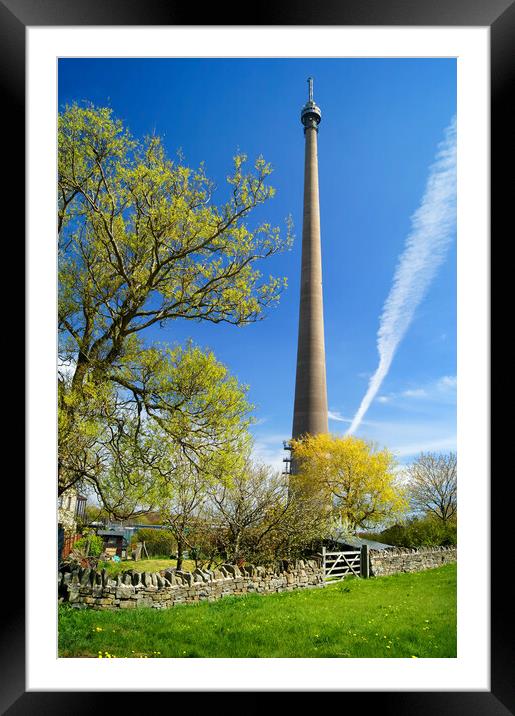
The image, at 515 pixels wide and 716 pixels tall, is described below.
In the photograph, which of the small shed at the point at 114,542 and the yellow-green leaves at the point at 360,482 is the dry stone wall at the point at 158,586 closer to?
the small shed at the point at 114,542

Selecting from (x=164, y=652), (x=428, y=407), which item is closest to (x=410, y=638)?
(x=164, y=652)

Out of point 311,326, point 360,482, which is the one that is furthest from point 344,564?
point 311,326

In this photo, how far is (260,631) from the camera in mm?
3174

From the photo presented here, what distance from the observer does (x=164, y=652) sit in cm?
285

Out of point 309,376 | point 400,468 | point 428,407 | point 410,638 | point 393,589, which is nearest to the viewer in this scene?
point 410,638

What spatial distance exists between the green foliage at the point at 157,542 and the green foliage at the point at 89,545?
2.45ft

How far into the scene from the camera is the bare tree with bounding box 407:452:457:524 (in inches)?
304

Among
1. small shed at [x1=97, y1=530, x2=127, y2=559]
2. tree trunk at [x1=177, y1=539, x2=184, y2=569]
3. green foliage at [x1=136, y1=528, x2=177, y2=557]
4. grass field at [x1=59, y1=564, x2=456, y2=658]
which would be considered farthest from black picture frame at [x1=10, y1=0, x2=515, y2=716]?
green foliage at [x1=136, y1=528, x2=177, y2=557]

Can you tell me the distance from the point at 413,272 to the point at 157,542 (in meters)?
4.70

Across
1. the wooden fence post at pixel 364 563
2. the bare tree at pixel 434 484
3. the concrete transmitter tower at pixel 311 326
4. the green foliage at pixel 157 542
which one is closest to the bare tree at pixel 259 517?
the green foliage at pixel 157 542

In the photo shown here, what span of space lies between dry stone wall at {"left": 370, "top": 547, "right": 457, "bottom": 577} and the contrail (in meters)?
1.89
